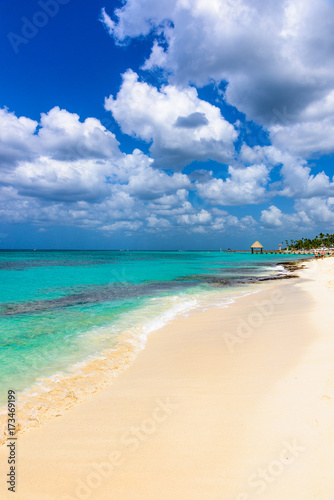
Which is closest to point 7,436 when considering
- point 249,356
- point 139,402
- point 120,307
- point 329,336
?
point 139,402

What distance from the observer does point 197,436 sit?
3.95m

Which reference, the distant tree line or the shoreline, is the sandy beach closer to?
the shoreline

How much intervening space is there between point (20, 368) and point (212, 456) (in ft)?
18.8

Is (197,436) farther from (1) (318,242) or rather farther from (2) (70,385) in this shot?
(1) (318,242)

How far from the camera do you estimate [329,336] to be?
7.96 m

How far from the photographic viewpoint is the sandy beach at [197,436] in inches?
124

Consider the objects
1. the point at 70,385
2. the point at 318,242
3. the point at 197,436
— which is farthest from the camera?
the point at 318,242

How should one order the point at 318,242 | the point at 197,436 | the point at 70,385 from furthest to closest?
the point at 318,242 < the point at 70,385 < the point at 197,436

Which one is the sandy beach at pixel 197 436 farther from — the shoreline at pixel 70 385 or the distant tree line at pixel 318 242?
the distant tree line at pixel 318 242

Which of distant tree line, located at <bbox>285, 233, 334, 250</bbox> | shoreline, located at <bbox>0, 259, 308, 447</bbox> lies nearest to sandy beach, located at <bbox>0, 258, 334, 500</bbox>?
shoreline, located at <bbox>0, 259, 308, 447</bbox>

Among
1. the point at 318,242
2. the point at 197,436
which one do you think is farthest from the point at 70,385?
the point at 318,242

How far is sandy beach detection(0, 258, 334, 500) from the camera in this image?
3145 millimetres

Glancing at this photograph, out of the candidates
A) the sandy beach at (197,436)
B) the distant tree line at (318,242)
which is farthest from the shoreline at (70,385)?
the distant tree line at (318,242)

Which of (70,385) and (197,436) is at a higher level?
(197,436)
